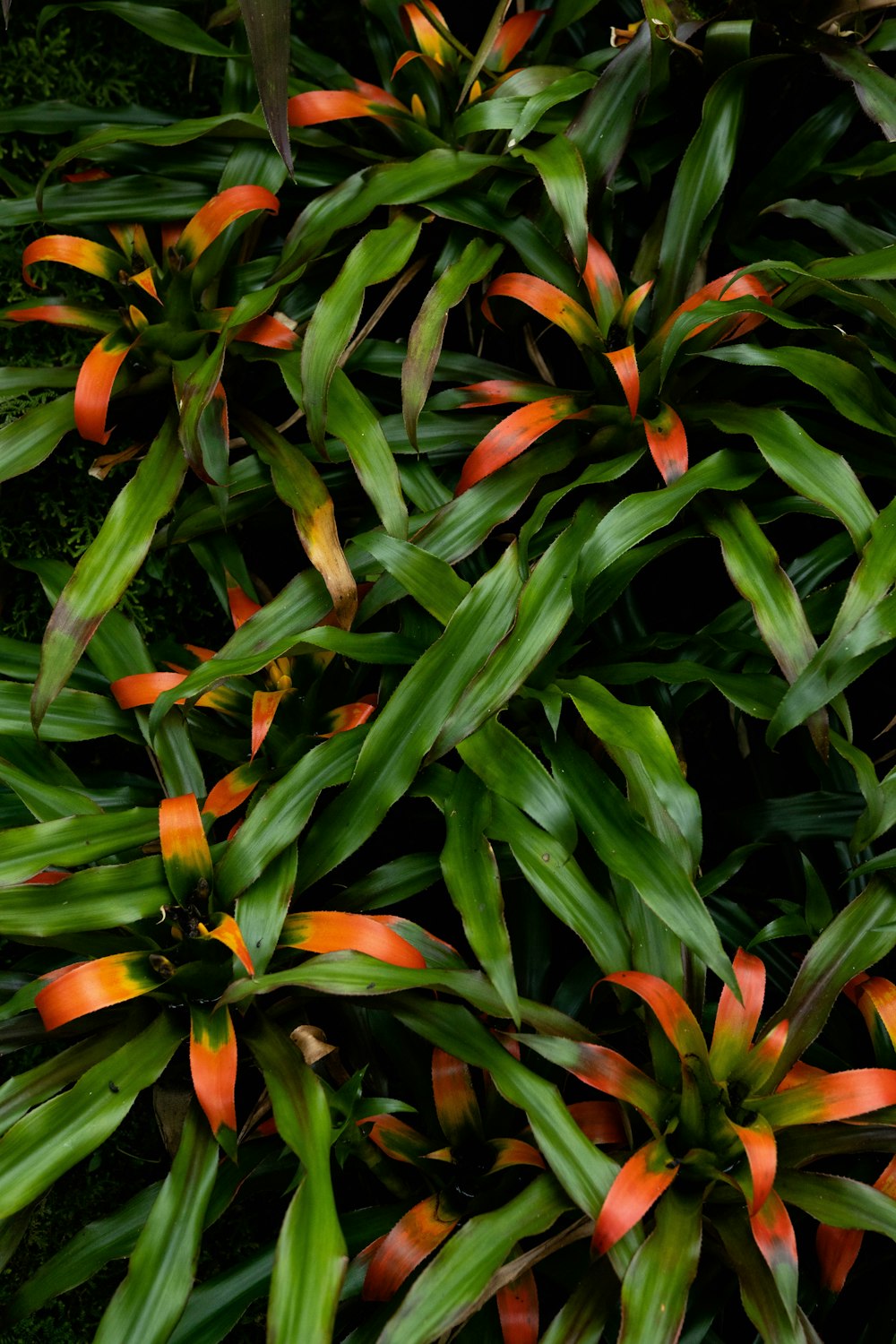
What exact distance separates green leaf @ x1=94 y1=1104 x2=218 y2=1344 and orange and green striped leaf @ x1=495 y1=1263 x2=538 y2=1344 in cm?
33

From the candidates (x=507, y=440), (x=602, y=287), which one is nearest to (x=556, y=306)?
(x=602, y=287)

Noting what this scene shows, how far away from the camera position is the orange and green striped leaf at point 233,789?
51.4 inches

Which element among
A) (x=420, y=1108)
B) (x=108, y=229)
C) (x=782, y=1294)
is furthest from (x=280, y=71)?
(x=782, y=1294)

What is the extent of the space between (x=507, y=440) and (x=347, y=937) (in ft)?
2.10

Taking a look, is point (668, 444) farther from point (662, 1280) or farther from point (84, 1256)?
point (84, 1256)

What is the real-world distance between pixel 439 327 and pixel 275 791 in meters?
0.64

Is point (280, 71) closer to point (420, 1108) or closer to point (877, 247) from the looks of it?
point (877, 247)

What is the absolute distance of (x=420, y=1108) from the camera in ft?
4.17

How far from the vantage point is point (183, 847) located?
1192 millimetres

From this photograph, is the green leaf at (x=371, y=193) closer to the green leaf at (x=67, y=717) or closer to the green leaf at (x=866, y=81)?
the green leaf at (x=866, y=81)

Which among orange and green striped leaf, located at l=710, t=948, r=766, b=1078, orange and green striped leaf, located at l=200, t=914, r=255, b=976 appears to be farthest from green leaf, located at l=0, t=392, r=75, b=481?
orange and green striped leaf, located at l=710, t=948, r=766, b=1078

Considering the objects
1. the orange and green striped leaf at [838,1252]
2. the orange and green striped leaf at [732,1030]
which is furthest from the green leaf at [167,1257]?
the orange and green striped leaf at [838,1252]

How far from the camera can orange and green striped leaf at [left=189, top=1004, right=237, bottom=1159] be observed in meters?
1.09

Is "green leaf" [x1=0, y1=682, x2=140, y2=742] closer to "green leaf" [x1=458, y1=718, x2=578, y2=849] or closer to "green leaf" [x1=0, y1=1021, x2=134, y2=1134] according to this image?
"green leaf" [x1=0, y1=1021, x2=134, y2=1134]
